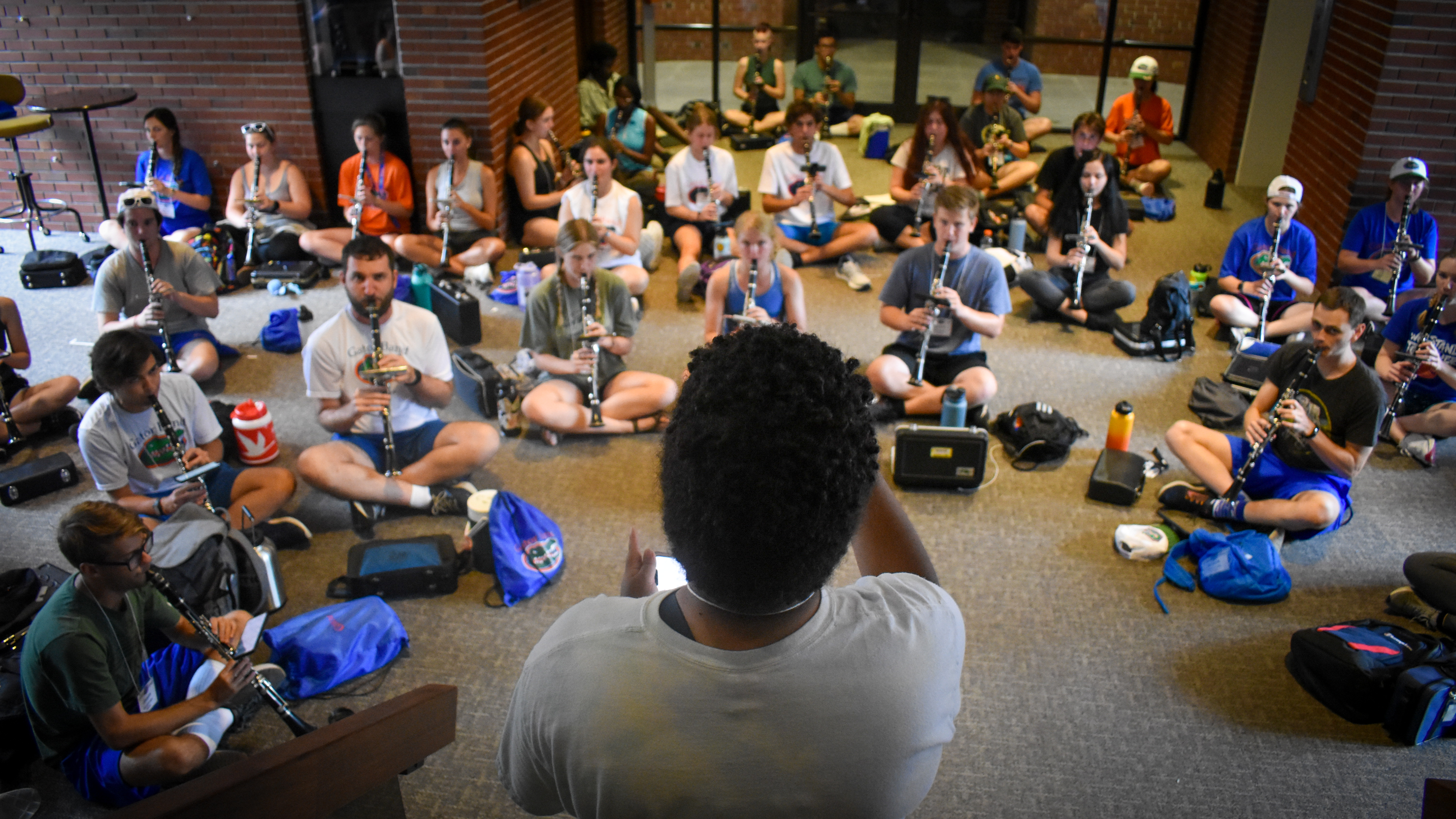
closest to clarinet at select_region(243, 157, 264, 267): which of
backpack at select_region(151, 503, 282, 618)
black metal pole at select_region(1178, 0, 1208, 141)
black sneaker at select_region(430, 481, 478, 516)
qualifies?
black sneaker at select_region(430, 481, 478, 516)

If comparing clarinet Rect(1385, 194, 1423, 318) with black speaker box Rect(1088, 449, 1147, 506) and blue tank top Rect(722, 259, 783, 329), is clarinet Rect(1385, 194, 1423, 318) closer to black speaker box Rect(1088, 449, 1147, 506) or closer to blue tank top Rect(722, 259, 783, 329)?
black speaker box Rect(1088, 449, 1147, 506)

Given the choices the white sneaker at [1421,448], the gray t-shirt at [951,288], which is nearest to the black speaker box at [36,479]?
the gray t-shirt at [951,288]

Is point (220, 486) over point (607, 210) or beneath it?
beneath

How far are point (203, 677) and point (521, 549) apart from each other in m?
1.14

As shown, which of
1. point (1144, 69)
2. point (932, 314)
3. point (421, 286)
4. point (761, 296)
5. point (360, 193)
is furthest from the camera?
point (1144, 69)

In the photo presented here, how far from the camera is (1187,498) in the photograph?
4.43 meters

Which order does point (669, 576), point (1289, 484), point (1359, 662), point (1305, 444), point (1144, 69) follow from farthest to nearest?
1. point (1144, 69)
2. point (1289, 484)
3. point (1305, 444)
4. point (1359, 662)
5. point (669, 576)

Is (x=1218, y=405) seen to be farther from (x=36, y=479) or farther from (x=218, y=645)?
(x=36, y=479)

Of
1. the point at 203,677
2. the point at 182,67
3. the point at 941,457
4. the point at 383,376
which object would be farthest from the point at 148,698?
the point at 182,67

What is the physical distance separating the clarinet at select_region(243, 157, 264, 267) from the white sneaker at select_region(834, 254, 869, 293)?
12.8 feet

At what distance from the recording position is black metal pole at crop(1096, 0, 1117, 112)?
33.0 ft

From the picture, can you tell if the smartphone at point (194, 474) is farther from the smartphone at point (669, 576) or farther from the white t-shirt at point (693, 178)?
the white t-shirt at point (693, 178)

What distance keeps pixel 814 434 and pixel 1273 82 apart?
8.74 metres

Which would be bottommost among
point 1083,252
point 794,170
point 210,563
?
point 210,563
